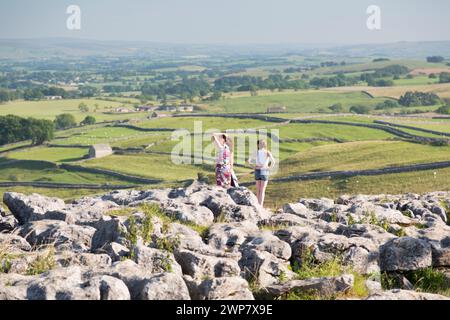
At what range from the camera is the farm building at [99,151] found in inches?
5010

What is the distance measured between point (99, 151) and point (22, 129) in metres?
50.5

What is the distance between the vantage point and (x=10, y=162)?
133 meters

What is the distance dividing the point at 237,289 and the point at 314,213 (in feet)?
37.8

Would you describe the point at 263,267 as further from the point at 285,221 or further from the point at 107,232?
the point at 285,221

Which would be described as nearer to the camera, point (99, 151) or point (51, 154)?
point (99, 151)

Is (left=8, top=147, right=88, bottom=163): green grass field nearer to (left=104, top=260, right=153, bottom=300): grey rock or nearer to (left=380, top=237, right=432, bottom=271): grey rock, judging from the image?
(left=380, top=237, right=432, bottom=271): grey rock

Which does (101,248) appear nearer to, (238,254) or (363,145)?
(238,254)

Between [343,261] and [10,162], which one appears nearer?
[343,261]

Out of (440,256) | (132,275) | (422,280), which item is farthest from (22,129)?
(132,275)

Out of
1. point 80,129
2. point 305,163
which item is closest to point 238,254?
point 305,163

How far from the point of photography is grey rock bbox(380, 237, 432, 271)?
16.8m

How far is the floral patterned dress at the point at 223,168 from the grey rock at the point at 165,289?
1497cm

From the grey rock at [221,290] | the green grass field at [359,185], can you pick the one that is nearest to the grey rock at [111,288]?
the grey rock at [221,290]

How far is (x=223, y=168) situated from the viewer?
2806cm
